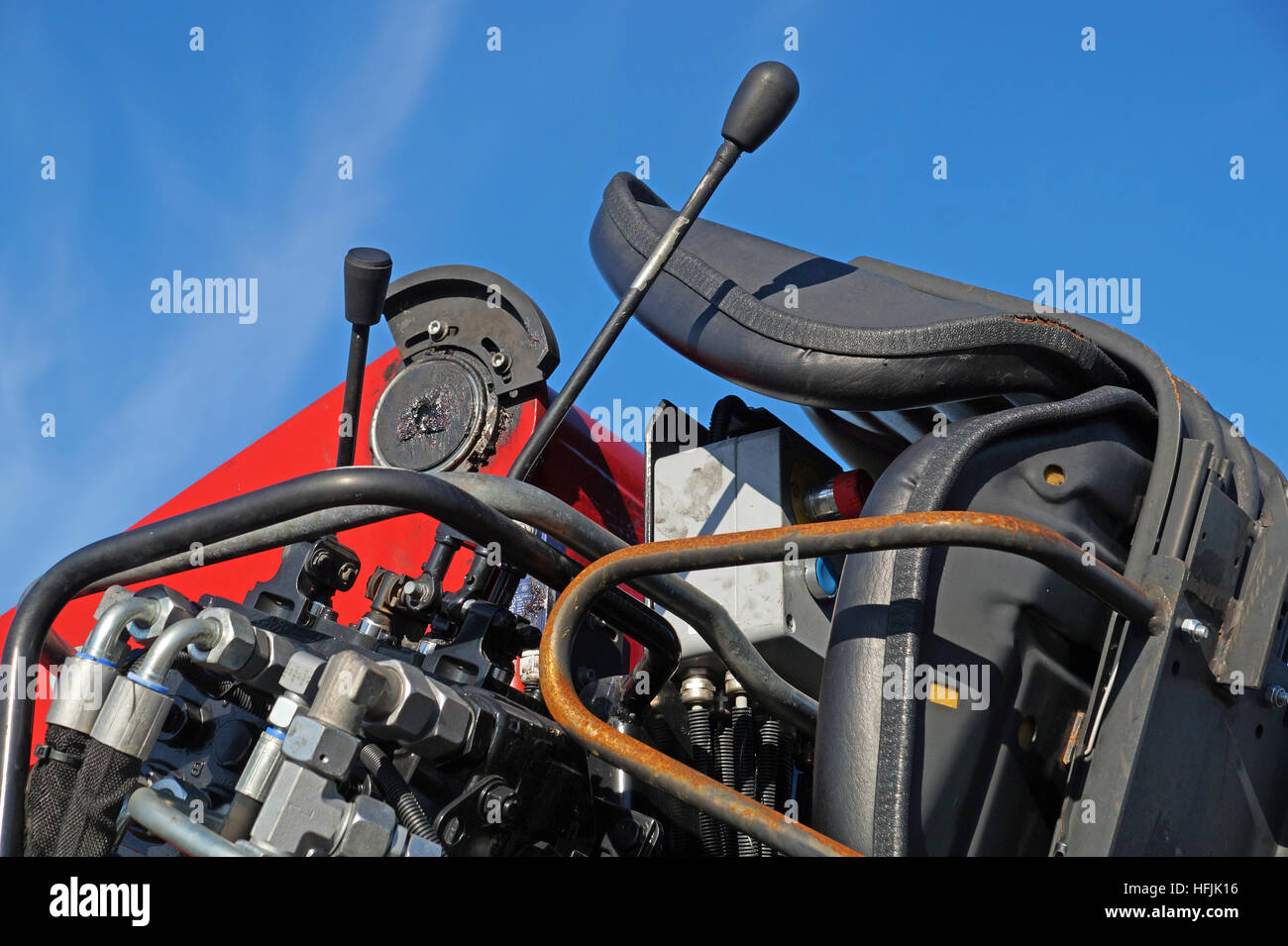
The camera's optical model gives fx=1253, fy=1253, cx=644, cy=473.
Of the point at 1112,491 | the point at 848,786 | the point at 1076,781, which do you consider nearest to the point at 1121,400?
the point at 1112,491

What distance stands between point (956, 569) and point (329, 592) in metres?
1.10

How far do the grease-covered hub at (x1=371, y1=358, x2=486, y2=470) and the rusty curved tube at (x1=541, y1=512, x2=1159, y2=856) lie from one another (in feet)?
4.27

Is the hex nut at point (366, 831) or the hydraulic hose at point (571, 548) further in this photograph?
the hydraulic hose at point (571, 548)

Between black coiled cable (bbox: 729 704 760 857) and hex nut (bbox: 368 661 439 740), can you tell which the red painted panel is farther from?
hex nut (bbox: 368 661 439 740)

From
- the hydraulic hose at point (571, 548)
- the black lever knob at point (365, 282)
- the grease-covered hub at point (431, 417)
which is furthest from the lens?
the grease-covered hub at point (431, 417)

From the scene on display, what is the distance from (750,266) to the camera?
2145mm

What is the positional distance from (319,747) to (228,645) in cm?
30

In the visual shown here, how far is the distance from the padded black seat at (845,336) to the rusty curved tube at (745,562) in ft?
1.33

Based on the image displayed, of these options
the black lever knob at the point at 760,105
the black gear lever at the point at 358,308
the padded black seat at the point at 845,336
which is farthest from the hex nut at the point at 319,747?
the black lever knob at the point at 760,105

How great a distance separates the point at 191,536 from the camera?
5.37 ft

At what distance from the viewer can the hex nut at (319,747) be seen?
1.41 meters

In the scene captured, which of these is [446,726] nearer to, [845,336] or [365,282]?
[845,336]

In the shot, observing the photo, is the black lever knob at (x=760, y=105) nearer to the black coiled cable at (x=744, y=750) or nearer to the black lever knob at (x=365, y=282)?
the black lever knob at (x=365, y=282)
